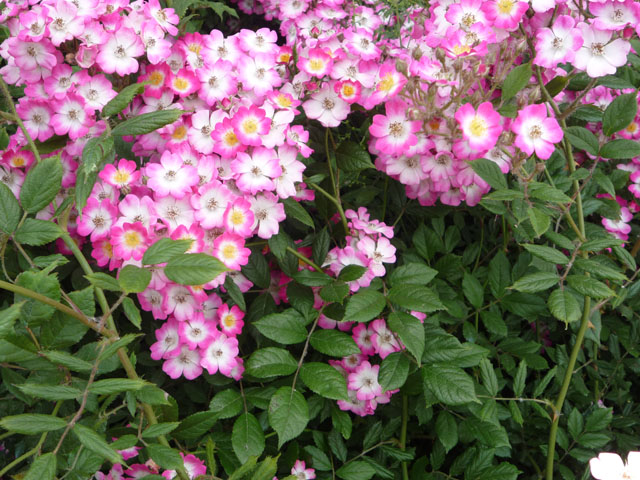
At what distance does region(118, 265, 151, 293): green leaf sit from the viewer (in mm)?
763

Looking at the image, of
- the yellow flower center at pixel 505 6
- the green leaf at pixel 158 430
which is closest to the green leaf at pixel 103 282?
the green leaf at pixel 158 430

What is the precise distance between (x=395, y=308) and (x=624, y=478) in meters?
0.50

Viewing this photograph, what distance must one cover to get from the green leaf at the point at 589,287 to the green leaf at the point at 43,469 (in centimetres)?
90

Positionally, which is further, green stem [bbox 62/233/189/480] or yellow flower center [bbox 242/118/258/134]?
yellow flower center [bbox 242/118/258/134]

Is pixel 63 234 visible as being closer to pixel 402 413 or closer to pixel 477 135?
pixel 477 135

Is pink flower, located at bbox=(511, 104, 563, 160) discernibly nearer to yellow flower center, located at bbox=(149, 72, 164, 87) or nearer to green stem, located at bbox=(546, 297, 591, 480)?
green stem, located at bbox=(546, 297, 591, 480)

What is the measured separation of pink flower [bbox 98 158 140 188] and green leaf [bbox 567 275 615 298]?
0.83m

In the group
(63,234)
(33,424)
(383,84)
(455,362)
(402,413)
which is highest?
(383,84)

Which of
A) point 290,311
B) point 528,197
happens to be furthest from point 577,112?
point 290,311

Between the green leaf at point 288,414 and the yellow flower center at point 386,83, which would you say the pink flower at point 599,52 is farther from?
the green leaf at point 288,414

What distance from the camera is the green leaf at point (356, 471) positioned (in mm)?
1195

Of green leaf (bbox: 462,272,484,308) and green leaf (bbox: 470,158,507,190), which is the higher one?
green leaf (bbox: 470,158,507,190)

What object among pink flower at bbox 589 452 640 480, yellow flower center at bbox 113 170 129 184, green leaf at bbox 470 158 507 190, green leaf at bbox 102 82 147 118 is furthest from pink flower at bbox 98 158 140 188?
pink flower at bbox 589 452 640 480

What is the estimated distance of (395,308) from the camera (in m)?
1.15
